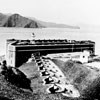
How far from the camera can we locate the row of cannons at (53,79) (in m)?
17.6

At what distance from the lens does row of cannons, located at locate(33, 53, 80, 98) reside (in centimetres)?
1762

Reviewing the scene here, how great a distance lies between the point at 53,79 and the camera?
68.6ft

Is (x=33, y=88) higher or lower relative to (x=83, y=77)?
lower

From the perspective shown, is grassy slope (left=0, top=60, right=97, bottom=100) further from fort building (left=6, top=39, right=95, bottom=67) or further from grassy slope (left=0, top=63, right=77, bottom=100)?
fort building (left=6, top=39, right=95, bottom=67)

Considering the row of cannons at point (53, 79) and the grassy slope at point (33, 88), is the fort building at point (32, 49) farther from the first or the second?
the row of cannons at point (53, 79)

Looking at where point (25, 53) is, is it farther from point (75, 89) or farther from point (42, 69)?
point (75, 89)

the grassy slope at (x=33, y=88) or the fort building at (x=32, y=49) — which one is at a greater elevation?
the fort building at (x=32, y=49)

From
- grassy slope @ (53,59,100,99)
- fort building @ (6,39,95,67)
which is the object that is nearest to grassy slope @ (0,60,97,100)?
grassy slope @ (53,59,100,99)

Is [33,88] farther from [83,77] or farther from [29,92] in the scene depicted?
[83,77]

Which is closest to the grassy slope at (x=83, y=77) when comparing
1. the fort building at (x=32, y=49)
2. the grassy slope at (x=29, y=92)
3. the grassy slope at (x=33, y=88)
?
the grassy slope at (x=33, y=88)

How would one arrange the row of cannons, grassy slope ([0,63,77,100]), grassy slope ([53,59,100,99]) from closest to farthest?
grassy slope ([0,63,77,100]), grassy slope ([53,59,100,99]), the row of cannons

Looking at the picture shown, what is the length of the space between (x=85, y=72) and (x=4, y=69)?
310 inches

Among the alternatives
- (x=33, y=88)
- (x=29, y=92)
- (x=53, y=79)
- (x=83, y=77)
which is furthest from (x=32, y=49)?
(x=29, y=92)

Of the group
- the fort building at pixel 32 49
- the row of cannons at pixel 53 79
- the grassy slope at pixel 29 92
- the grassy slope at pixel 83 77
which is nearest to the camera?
the grassy slope at pixel 29 92
